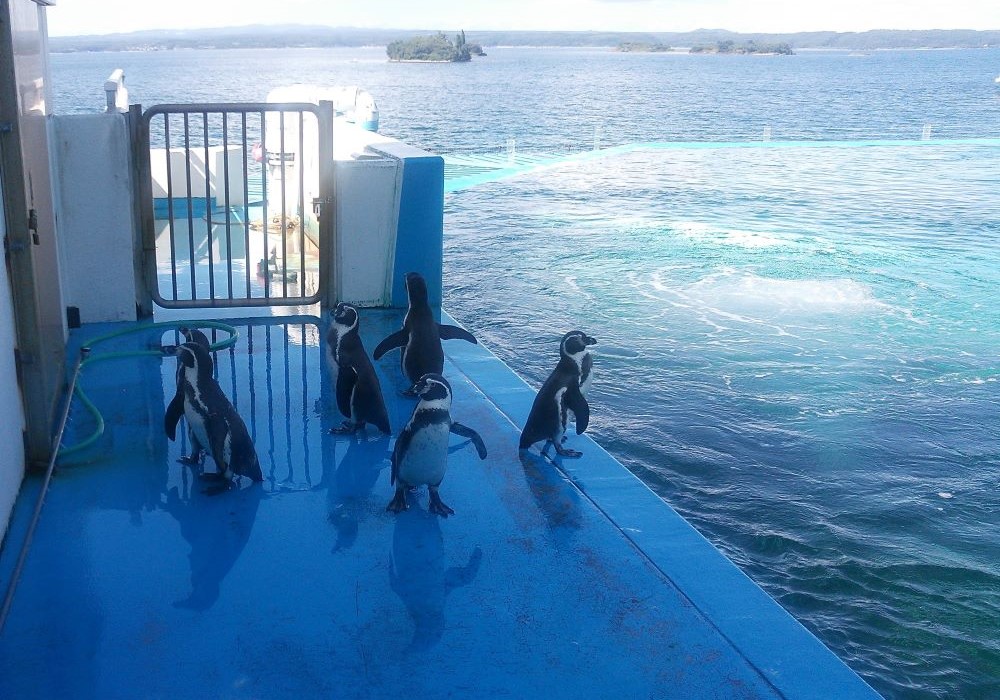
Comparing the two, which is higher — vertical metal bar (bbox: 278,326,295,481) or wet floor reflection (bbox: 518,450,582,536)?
wet floor reflection (bbox: 518,450,582,536)

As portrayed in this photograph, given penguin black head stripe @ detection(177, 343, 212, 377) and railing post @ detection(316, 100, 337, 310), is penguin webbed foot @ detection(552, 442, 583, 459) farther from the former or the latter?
railing post @ detection(316, 100, 337, 310)

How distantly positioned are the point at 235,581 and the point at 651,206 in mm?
17054

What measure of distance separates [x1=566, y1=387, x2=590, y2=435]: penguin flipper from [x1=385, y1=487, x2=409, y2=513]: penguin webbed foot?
1.15m

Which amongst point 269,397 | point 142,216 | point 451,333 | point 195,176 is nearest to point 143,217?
point 142,216

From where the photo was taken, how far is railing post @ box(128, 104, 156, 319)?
22.4 feet

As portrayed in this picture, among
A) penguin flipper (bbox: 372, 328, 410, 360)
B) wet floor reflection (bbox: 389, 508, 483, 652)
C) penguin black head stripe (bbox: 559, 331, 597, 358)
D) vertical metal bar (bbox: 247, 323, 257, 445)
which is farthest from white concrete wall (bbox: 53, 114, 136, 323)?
wet floor reflection (bbox: 389, 508, 483, 652)

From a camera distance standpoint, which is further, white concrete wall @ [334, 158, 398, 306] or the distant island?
the distant island

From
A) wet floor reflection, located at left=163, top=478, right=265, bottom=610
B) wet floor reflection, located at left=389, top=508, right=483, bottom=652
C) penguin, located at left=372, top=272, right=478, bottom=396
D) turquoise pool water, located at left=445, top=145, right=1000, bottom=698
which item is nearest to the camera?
wet floor reflection, located at left=389, top=508, right=483, bottom=652

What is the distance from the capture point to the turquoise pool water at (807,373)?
221 inches

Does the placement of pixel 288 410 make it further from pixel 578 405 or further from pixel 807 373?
pixel 807 373

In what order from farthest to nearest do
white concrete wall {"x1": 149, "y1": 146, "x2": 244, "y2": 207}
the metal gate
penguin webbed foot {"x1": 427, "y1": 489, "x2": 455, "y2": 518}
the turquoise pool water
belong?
white concrete wall {"x1": 149, "y1": 146, "x2": 244, "y2": 207}, the metal gate, the turquoise pool water, penguin webbed foot {"x1": 427, "y1": 489, "x2": 455, "y2": 518}

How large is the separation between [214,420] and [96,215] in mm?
3098

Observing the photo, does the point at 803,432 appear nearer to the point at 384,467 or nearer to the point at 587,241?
the point at 384,467

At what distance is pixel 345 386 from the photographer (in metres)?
5.15
